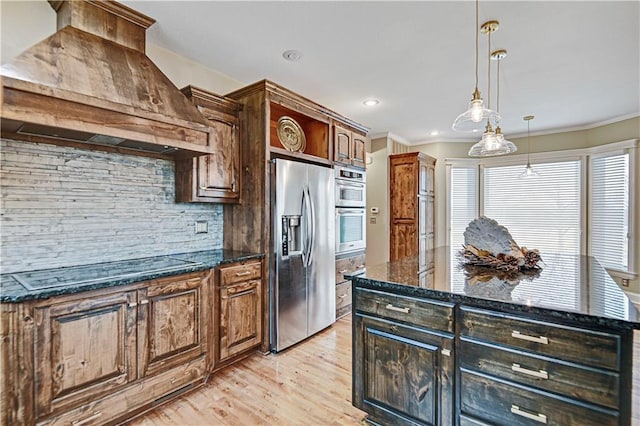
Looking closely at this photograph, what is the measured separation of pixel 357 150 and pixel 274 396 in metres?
2.96

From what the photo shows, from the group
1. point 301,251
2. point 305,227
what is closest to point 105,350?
point 301,251

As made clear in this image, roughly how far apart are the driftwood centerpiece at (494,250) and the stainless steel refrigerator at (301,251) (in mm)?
1488

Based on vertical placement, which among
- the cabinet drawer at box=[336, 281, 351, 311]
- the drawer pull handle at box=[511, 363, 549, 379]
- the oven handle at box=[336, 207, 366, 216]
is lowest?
the cabinet drawer at box=[336, 281, 351, 311]

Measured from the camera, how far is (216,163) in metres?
2.74

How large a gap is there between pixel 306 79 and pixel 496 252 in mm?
2490

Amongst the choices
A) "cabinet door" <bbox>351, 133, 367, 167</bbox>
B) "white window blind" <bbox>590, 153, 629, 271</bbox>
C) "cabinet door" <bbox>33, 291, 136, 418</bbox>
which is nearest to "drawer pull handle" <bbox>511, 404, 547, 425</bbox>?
"cabinet door" <bbox>33, 291, 136, 418</bbox>

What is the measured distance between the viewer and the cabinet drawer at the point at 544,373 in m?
1.18

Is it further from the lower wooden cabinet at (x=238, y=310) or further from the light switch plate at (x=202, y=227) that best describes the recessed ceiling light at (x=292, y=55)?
the lower wooden cabinet at (x=238, y=310)

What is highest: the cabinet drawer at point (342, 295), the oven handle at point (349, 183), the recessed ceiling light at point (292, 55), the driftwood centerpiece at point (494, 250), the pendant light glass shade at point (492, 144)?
the recessed ceiling light at point (292, 55)

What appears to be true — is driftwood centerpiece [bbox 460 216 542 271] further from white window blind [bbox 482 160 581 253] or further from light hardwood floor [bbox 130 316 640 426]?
white window blind [bbox 482 160 581 253]

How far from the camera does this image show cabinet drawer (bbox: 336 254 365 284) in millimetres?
3662

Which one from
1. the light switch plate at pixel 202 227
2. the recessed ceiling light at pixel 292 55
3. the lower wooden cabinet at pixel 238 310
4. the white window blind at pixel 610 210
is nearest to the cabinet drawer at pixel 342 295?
the lower wooden cabinet at pixel 238 310

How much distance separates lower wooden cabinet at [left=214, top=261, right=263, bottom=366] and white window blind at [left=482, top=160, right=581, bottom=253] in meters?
5.08

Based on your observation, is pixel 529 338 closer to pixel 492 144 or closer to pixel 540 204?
pixel 492 144
